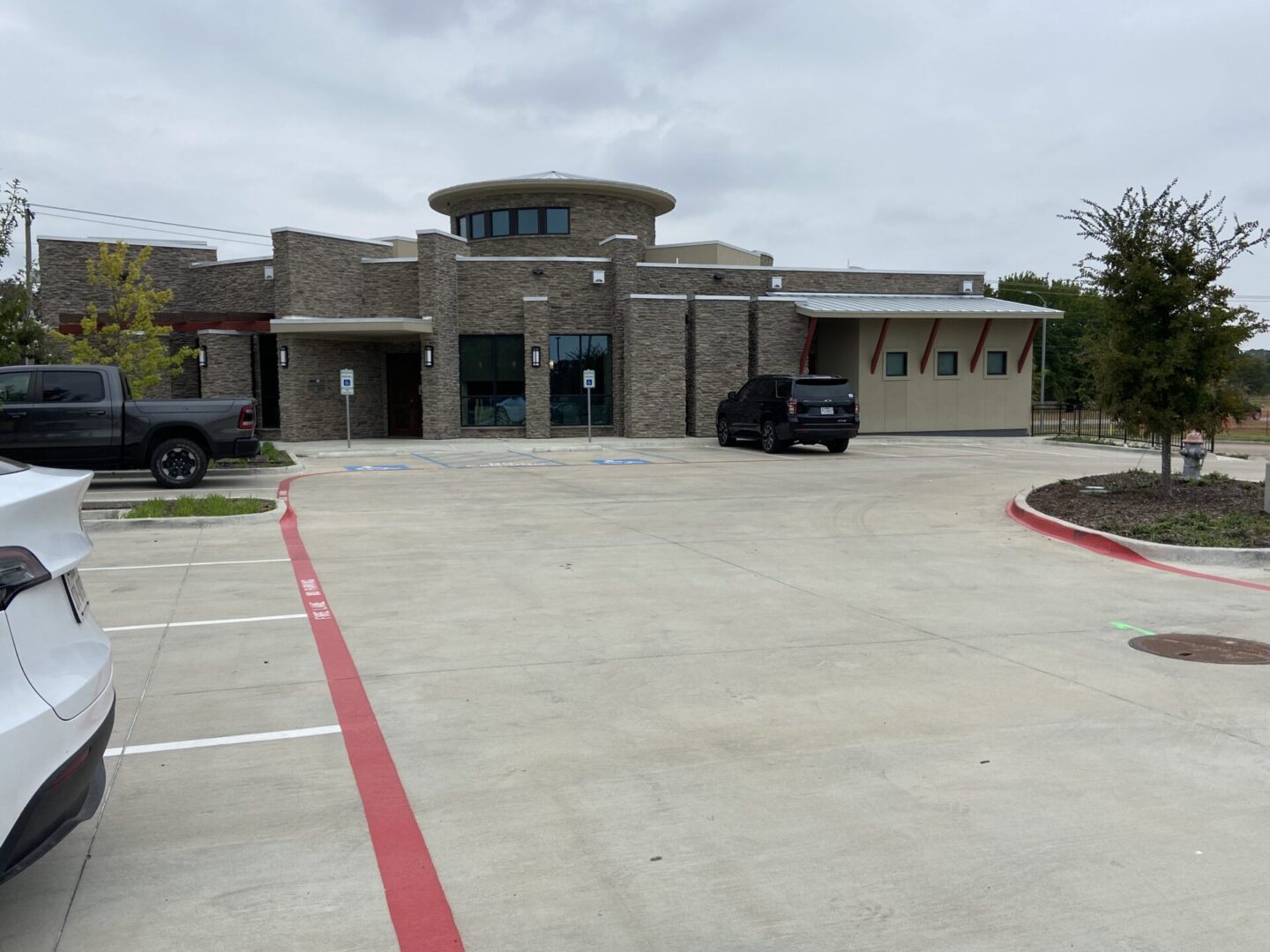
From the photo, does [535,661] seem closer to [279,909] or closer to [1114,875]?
[279,909]

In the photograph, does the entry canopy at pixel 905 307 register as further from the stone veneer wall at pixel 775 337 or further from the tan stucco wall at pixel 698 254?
the tan stucco wall at pixel 698 254

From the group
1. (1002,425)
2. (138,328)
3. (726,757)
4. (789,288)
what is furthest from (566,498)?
(1002,425)

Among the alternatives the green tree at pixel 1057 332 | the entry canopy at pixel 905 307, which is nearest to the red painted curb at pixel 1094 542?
the entry canopy at pixel 905 307

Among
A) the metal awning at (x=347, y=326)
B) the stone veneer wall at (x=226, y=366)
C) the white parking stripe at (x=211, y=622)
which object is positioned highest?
the metal awning at (x=347, y=326)

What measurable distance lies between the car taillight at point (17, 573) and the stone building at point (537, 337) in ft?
88.7

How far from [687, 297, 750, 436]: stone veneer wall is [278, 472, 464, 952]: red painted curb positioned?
84.4 feet

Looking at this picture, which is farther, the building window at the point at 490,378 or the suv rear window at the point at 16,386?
the building window at the point at 490,378

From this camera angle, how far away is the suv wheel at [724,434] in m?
29.3

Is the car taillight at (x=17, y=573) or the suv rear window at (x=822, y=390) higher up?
the suv rear window at (x=822, y=390)

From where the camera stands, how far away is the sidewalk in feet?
87.4

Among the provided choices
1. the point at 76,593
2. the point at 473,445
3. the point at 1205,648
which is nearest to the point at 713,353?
the point at 473,445

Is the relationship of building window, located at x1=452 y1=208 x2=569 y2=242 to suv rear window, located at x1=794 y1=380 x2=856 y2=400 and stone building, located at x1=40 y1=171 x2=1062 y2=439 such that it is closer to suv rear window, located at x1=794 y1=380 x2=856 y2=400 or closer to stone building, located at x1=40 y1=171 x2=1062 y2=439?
stone building, located at x1=40 y1=171 x2=1062 y2=439

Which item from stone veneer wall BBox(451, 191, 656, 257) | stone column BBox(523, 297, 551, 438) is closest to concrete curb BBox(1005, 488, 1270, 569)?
stone column BBox(523, 297, 551, 438)

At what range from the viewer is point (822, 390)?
2558 centimetres
